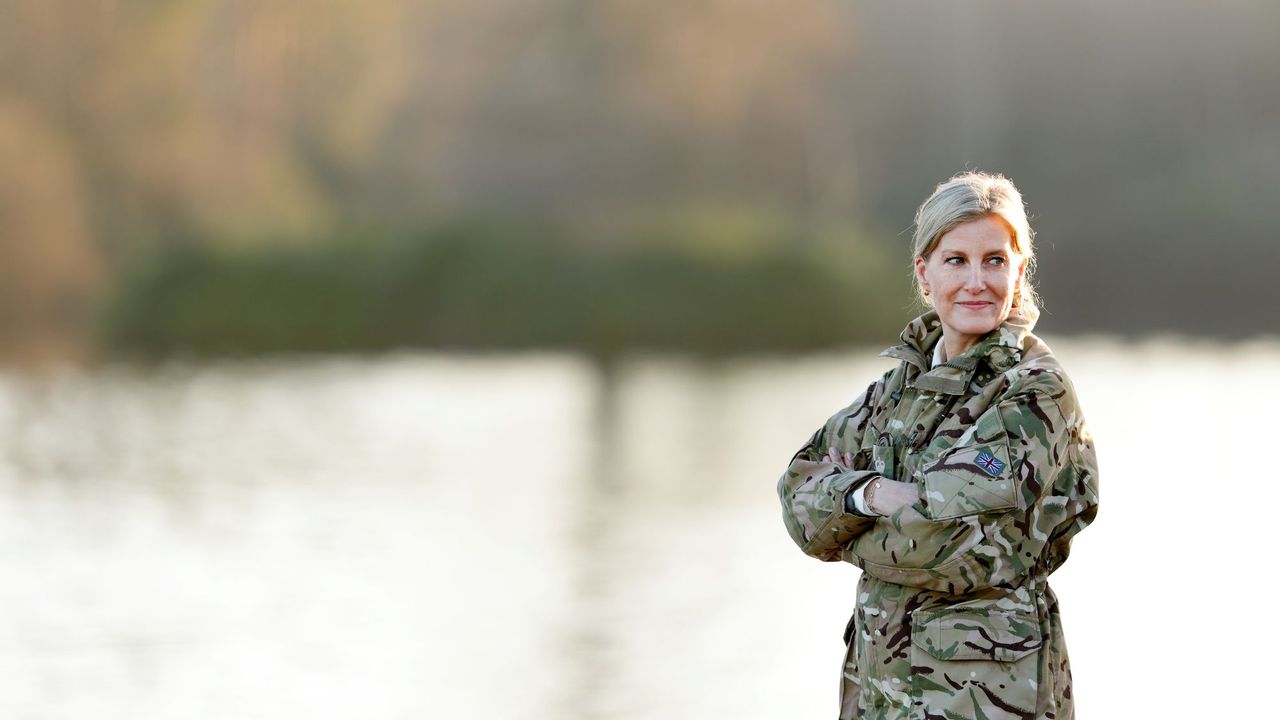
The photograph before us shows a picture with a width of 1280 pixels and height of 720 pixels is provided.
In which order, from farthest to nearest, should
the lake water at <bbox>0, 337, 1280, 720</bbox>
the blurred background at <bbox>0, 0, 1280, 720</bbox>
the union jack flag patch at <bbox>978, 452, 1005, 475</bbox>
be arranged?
the blurred background at <bbox>0, 0, 1280, 720</bbox> → the lake water at <bbox>0, 337, 1280, 720</bbox> → the union jack flag patch at <bbox>978, 452, 1005, 475</bbox>

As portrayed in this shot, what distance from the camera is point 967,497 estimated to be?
1823mm

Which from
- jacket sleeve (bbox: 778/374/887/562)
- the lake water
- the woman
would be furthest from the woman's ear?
the lake water

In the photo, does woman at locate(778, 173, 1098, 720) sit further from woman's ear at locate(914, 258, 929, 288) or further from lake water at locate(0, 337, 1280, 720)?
lake water at locate(0, 337, 1280, 720)

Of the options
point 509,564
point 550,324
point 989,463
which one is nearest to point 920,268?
point 989,463

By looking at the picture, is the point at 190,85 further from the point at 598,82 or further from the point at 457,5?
the point at 598,82

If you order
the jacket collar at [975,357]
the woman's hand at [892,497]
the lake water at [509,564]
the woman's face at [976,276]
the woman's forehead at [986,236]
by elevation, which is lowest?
the lake water at [509,564]

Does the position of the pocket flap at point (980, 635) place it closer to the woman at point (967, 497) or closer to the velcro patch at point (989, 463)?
the woman at point (967, 497)

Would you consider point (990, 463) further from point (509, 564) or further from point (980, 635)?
point (509, 564)

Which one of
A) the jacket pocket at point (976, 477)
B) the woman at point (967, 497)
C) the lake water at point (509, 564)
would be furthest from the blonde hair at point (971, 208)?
the lake water at point (509, 564)

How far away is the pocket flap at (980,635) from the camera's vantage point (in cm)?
184

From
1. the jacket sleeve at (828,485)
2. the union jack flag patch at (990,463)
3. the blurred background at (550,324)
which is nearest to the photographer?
the union jack flag patch at (990,463)

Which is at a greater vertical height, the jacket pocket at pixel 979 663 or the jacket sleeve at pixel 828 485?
the jacket sleeve at pixel 828 485

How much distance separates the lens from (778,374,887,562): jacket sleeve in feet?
6.37

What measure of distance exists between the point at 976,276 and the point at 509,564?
4.64 m
